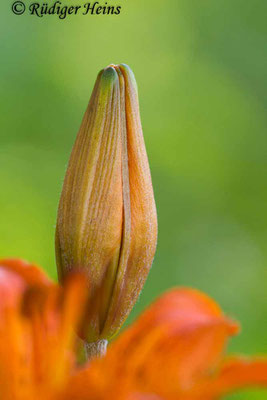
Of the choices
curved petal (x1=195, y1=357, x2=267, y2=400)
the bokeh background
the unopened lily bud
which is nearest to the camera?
curved petal (x1=195, y1=357, x2=267, y2=400)

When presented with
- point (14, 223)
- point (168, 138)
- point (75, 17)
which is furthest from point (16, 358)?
point (75, 17)

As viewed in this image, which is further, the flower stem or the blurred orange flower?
the flower stem

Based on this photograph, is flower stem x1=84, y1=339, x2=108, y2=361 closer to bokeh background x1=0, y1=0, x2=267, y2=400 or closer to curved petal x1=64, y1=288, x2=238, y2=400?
curved petal x1=64, y1=288, x2=238, y2=400

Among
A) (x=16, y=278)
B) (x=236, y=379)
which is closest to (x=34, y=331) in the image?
(x=16, y=278)

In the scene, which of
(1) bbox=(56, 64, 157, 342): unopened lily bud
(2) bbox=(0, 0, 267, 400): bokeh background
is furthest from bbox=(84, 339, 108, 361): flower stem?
(2) bbox=(0, 0, 267, 400): bokeh background

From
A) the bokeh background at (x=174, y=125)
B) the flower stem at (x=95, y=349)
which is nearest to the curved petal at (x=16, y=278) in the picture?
the flower stem at (x=95, y=349)

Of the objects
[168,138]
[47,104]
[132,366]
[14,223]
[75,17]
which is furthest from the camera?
[75,17]

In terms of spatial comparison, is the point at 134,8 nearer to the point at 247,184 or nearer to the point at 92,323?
the point at 247,184
